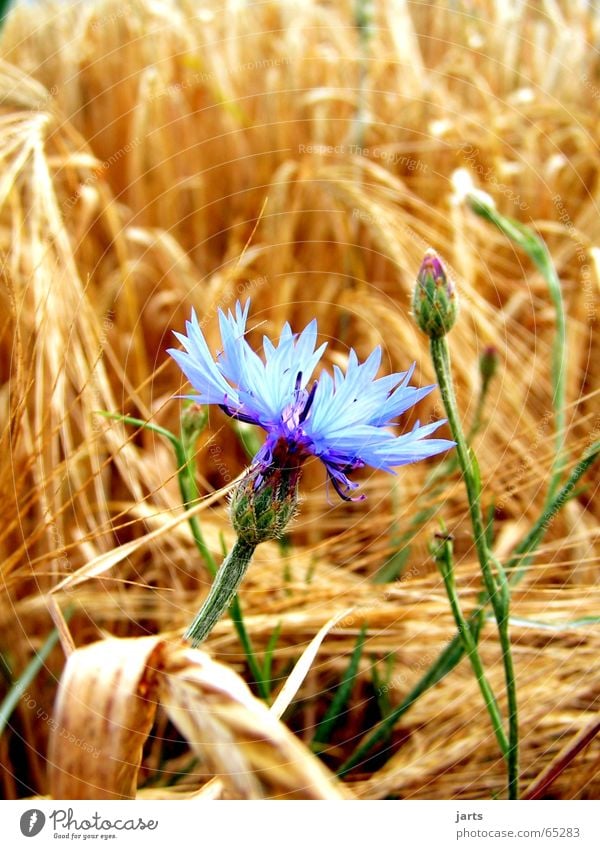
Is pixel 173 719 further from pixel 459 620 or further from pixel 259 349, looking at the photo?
pixel 259 349

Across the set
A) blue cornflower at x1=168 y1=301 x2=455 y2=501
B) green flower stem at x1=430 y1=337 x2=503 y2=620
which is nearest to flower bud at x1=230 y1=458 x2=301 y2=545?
blue cornflower at x1=168 y1=301 x2=455 y2=501

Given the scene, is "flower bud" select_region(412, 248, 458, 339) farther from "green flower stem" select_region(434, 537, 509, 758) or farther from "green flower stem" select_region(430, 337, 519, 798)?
"green flower stem" select_region(434, 537, 509, 758)

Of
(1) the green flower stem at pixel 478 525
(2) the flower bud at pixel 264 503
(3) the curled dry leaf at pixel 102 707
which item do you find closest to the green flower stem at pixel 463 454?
(1) the green flower stem at pixel 478 525

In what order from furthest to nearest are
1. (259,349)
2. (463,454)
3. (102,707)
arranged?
(259,349)
(463,454)
(102,707)

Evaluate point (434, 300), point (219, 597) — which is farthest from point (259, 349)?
point (219, 597)

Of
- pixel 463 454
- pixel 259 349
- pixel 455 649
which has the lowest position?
pixel 455 649
